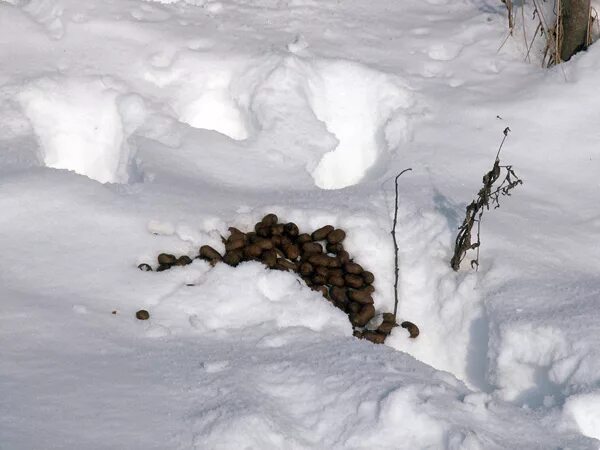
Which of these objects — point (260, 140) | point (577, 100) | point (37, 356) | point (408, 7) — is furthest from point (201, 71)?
point (37, 356)

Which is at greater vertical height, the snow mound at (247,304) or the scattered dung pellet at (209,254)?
the scattered dung pellet at (209,254)

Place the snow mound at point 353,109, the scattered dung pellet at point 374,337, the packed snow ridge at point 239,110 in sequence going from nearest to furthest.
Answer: the scattered dung pellet at point 374,337 < the packed snow ridge at point 239,110 < the snow mound at point 353,109

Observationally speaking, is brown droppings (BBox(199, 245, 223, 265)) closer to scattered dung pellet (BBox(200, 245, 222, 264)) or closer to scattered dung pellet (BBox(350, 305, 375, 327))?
scattered dung pellet (BBox(200, 245, 222, 264))

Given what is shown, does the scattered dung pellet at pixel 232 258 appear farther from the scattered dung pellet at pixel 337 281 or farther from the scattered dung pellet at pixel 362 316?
the scattered dung pellet at pixel 362 316

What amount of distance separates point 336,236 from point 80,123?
1506 millimetres

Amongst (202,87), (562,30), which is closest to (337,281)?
(202,87)

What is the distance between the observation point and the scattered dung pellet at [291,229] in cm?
397

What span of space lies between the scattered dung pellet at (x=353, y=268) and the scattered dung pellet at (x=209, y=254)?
1.72 feet

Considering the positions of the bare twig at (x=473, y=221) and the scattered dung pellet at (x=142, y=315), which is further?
the bare twig at (x=473, y=221)

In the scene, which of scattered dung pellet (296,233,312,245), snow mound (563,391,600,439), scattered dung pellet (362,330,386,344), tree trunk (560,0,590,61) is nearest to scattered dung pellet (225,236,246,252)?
scattered dung pellet (296,233,312,245)

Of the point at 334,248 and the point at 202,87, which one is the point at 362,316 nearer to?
the point at 334,248

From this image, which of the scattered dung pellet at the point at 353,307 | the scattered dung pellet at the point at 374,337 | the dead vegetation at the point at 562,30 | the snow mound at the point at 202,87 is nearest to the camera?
the scattered dung pellet at the point at 374,337

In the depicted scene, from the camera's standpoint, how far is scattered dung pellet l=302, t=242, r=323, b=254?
3930 mm

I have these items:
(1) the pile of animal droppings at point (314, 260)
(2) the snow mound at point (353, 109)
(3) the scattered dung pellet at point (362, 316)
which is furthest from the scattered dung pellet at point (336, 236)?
(2) the snow mound at point (353, 109)
